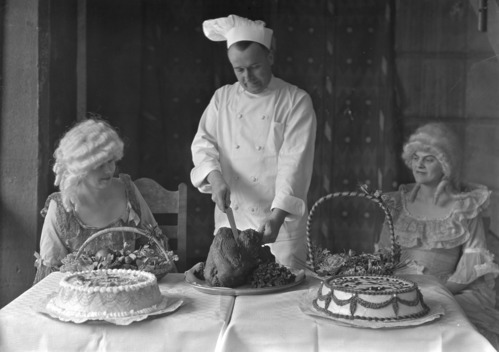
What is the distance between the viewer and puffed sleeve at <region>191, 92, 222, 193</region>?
11.8 ft

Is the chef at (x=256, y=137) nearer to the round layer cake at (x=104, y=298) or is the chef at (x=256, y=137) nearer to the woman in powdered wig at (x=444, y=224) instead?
the woman in powdered wig at (x=444, y=224)

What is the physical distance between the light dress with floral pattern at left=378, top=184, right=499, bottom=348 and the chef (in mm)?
599

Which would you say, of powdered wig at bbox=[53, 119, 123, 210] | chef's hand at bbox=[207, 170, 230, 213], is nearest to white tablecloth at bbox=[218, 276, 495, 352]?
chef's hand at bbox=[207, 170, 230, 213]

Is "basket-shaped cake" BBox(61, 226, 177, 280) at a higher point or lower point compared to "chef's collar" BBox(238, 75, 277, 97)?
lower

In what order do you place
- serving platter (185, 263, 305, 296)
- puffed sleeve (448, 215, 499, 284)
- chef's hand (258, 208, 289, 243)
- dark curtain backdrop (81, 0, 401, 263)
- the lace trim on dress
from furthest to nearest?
dark curtain backdrop (81, 0, 401, 263) < the lace trim on dress < puffed sleeve (448, 215, 499, 284) < chef's hand (258, 208, 289, 243) < serving platter (185, 263, 305, 296)

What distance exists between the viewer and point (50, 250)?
343cm

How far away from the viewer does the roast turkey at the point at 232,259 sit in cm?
257

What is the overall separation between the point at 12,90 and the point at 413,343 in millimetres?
2847

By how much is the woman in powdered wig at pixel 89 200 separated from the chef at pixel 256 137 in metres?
0.38

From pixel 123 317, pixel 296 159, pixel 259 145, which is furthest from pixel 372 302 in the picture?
pixel 259 145

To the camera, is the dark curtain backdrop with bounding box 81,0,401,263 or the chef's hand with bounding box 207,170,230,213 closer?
the chef's hand with bounding box 207,170,230,213

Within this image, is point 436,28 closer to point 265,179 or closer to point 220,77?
point 220,77

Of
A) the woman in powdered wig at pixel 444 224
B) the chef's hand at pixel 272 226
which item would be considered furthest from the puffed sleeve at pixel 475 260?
the chef's hand at pixel 272 226

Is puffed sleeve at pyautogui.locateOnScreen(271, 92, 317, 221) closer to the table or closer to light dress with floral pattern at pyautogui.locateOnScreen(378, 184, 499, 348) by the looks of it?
light dress with floral pattern at pyautogui.locateOnScreen(378, 184, 499, 348)
